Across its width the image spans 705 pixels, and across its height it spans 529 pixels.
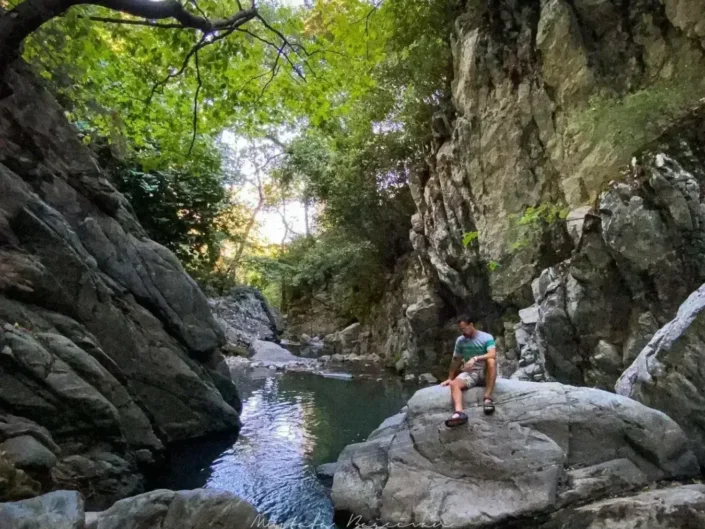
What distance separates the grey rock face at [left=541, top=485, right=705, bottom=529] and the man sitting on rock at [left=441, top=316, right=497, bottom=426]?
5.82ft

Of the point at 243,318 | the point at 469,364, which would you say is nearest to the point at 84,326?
the point at 469,364

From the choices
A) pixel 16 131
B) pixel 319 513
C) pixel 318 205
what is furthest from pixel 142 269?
pixel 318 205

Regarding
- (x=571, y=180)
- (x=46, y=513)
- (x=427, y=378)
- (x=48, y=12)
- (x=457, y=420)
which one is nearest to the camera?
(x=46, y=513)

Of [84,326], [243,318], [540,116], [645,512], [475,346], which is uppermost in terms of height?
[540,116]

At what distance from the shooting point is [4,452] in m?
5.89

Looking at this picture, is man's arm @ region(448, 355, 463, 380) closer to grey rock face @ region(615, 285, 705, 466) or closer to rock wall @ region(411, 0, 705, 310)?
grey rock face @ region(615, 285, 705, 466)

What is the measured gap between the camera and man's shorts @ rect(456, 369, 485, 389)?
8016mm

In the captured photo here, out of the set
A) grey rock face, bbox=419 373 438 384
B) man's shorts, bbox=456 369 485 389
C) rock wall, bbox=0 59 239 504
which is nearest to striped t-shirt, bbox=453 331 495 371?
man's shorts, bbox=456 369 485 389

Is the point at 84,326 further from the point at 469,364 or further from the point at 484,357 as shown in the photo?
the point at 484,357

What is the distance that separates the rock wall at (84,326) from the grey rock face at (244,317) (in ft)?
38.0

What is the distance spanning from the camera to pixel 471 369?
812 cm

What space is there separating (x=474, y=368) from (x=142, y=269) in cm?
772

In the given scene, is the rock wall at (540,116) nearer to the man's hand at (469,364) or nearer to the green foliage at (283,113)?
the green foliage at (283,113)

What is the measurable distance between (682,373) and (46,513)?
27.4 feet
